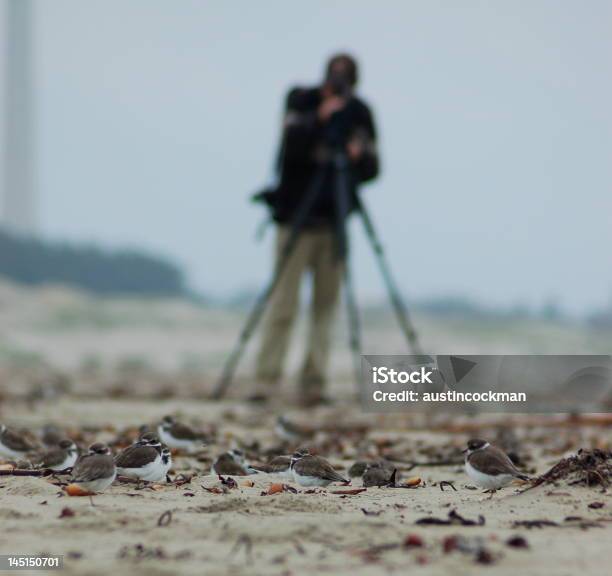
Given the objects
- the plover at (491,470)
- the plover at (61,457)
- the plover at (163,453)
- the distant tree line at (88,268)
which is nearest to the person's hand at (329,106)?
the plover at (61,457)

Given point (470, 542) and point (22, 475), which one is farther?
point (22, 475)

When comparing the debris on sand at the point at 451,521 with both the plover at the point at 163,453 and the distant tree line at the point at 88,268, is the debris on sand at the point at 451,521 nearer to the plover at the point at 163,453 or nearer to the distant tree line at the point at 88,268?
the plover at the point at 163,453

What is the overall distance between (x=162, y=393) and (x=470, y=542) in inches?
353

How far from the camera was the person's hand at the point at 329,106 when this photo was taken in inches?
363

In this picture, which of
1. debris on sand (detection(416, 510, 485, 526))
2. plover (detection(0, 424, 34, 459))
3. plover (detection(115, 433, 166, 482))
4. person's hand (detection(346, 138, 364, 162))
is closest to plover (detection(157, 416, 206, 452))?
plover (detection(0, 424, 34, 459))

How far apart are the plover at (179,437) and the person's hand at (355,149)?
4.17 metres

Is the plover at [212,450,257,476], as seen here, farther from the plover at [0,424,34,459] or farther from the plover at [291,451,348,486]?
the plover at [0,424,34,459]

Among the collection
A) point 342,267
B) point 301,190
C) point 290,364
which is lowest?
point 290,364

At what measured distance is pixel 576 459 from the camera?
397 cm

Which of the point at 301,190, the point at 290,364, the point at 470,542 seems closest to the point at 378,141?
the point at 301,190

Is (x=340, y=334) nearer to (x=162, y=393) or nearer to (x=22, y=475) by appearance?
(x=162, y=393)

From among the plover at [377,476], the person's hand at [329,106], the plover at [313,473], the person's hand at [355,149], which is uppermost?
the person's hand at [329,106]

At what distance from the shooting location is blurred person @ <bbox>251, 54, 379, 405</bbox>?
9336 millimetres

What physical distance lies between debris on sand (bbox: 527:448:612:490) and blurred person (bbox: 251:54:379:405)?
5496 mm
